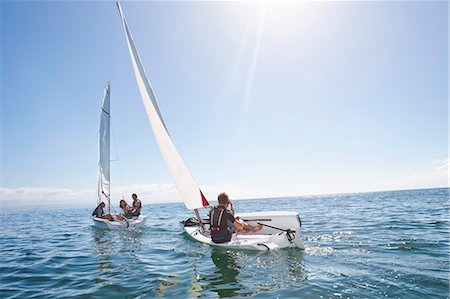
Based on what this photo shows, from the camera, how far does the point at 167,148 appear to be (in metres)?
10.4

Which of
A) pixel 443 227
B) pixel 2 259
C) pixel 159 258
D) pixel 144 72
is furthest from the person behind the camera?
pixel 443 227

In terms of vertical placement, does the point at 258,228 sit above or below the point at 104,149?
below

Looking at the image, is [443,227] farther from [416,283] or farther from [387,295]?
[387,295]

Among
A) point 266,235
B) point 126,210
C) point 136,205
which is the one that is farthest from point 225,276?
point 126,210

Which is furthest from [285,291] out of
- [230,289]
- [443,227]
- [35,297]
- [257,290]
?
[443,227]

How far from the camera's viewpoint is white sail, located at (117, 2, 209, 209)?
10.1 m

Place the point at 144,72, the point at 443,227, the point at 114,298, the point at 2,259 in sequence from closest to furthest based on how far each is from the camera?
the point at 114,298 → the point at 2,259 → the point at 144,72 → the point at 443,227

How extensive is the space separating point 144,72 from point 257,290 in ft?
29.3

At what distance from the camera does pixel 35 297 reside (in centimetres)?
554

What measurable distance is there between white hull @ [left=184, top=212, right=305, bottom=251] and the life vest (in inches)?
6.9

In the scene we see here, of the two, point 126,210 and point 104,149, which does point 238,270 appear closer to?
point 126,210

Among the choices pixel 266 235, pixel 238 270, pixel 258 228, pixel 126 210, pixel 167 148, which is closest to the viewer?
pixel 238 270

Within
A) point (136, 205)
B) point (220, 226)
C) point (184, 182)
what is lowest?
point (136, 205)

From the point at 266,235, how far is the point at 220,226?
189 centimetres
